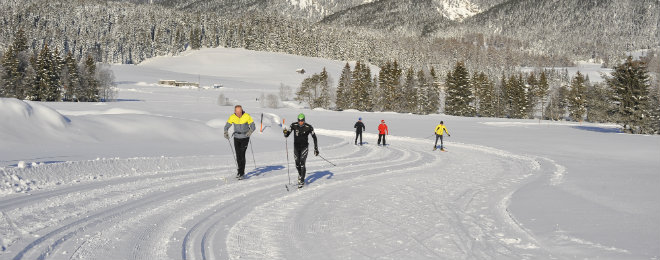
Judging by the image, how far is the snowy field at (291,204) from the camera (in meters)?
5.24

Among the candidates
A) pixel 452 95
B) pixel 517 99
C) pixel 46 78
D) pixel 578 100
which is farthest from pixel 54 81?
pixel 578 100

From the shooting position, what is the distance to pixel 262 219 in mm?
6789

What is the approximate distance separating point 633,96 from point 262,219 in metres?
40.6

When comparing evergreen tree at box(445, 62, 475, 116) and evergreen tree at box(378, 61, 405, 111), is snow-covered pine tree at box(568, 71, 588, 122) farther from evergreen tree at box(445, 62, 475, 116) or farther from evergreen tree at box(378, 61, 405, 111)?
evergreen tree at box(378, 61, 405, 111)

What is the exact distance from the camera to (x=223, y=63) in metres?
146

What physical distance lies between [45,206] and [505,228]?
7.43m

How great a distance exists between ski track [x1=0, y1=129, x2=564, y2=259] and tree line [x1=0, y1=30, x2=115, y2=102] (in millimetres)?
65380

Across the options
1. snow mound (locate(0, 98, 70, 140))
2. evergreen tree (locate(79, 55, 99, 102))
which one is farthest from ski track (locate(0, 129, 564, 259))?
evergreen tree (locate(79, 55, 99, 102))

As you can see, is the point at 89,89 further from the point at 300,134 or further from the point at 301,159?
the point at 301,159

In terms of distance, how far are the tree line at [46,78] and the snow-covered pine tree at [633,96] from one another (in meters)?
74.0

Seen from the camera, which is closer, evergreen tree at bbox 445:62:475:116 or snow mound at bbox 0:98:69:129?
snow mound at bbox 0:98:69:129

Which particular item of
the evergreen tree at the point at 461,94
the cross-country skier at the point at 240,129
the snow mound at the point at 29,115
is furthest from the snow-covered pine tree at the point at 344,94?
the cross-country skier at the point at 240,129

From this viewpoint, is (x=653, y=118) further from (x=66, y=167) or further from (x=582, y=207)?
(x=66, y=167)

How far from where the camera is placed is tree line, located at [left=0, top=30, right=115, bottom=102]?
62.4m
